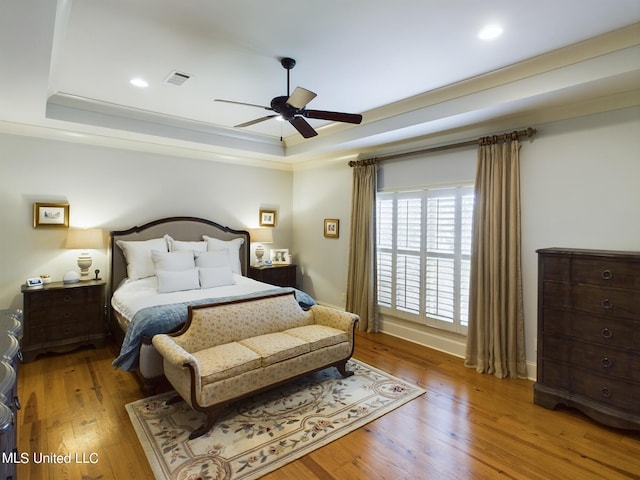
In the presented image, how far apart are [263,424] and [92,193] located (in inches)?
140

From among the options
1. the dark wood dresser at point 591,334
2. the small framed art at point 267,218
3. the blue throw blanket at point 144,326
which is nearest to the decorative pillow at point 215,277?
the blue throw blanket at point 144,326

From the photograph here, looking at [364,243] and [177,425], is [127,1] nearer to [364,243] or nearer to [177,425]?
[177,425]

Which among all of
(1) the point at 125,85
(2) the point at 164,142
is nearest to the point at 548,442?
(1) the point at 125,85

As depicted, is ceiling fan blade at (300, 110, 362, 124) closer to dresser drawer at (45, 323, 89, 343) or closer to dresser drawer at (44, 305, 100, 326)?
dresser drawer at (44, 305, 100, 326)

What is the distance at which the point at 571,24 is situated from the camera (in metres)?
2.23

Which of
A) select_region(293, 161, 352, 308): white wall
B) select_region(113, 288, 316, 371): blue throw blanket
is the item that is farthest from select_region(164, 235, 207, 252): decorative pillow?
select_region(293, 161, 352, 308): white wall

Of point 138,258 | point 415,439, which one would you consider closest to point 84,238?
point 138,258

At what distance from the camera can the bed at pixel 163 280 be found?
2865mm

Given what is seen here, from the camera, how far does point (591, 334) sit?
2580 millimetres

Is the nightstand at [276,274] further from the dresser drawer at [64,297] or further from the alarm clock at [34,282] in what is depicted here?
the alarm clock at [34,282]

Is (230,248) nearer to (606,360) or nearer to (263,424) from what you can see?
(263,424)

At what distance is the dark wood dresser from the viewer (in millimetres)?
2408

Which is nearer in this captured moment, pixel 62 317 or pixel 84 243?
→ pixel 62 317

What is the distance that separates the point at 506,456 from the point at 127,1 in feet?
12.2
